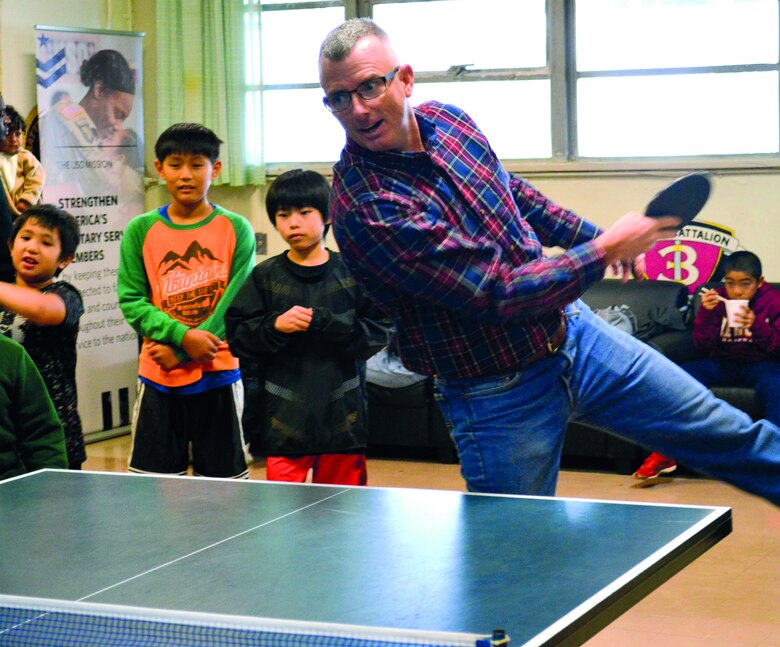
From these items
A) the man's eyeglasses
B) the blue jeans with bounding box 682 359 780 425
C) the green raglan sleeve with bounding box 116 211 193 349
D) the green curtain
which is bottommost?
the blue jeans with bounding box 682 359 780 425

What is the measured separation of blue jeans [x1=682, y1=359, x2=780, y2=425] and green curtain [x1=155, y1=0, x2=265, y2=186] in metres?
2.97

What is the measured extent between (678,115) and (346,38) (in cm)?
452

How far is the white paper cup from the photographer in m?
5.66

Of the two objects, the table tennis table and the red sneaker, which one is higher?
the table tennis table

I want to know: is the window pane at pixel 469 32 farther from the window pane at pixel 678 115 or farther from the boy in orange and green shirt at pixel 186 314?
the boy in orange and green shirt at pixel 186 314

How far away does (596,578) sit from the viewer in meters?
1.77

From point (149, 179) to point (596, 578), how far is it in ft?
20.7

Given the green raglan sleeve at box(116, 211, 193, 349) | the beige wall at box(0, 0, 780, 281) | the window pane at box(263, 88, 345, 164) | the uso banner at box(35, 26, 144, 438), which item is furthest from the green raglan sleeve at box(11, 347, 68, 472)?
the window pane at box(263, 88, 345, 164)

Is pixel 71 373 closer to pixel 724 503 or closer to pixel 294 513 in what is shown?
pixel 294 513

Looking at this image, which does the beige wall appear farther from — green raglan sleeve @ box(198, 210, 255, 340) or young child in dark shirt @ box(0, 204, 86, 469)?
young child in dark shirt @ box(0, 204, 86, 469)

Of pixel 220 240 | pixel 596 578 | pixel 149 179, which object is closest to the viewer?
pixel 596 578

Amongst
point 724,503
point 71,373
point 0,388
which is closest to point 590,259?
point 0,388

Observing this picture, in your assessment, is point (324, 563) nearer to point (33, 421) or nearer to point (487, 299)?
point (487, 299)

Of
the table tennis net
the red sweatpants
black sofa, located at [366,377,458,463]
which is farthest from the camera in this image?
black sofa, located at [366,377,458,463]
